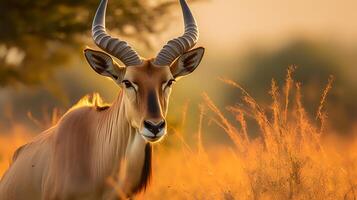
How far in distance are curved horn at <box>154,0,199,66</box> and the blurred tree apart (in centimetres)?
933

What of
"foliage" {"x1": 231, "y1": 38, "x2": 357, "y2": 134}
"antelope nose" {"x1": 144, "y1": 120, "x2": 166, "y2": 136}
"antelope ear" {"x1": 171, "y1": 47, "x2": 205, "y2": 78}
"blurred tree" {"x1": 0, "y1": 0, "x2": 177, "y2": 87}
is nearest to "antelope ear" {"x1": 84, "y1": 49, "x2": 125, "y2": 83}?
"antelope ear" {"x1": 171, "y1": 47, "x2": 205, "y2": 78}

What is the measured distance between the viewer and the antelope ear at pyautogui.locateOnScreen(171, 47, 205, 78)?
10570mm

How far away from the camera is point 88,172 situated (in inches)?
399

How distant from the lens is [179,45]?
1042 centimetres

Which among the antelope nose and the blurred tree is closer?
the antelope nose

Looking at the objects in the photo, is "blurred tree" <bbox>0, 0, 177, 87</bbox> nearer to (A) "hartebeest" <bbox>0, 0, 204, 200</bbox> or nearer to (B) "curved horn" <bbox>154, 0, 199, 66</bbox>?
(B) "curved horn" <bbox>154, 0, 199, 66</bbox>

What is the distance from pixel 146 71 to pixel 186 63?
0.80 m

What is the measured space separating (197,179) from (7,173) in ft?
7.48

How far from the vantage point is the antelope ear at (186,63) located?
10.6 meters

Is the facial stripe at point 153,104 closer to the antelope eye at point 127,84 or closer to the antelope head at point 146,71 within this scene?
the antelope head at point 146,71

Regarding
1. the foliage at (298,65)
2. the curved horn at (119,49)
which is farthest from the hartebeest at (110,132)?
the foliage at (298,65)

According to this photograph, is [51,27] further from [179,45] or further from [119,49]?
[119,49]

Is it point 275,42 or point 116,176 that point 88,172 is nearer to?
point 116,176

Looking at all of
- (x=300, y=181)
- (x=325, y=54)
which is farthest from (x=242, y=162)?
(x=325, y=54)
